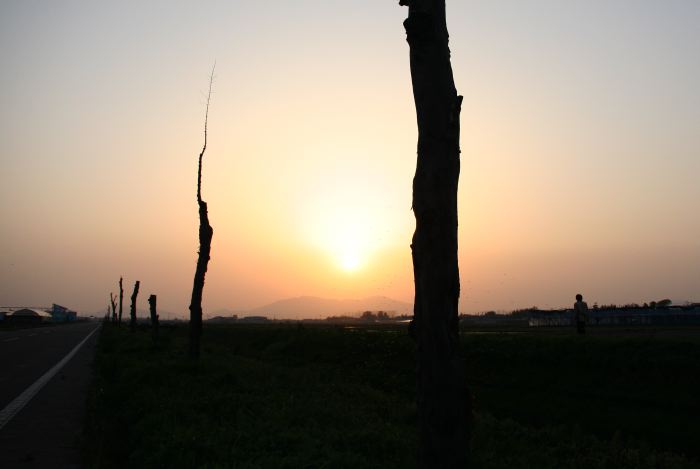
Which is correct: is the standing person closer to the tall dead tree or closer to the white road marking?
the white road marking

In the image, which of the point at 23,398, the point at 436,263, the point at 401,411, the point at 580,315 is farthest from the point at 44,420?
the point at 580,315

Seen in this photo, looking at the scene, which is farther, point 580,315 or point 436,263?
point 580,315

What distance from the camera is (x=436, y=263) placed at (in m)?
5.71

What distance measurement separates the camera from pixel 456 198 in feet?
19.5

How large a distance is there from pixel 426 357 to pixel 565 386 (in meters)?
15.7

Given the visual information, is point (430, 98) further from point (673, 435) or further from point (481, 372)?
A: point (481, 372)

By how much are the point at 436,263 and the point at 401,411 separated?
8.73m

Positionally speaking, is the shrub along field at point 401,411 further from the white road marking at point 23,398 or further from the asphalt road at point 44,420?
the white road marking at point 23,398

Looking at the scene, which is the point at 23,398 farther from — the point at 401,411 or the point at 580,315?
the point at 580,315

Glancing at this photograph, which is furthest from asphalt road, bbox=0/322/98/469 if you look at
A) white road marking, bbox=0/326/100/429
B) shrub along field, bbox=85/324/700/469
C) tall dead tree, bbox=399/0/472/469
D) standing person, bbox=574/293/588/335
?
standing person, bbox=574/293/588/335

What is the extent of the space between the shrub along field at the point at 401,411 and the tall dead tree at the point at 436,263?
2.52 m

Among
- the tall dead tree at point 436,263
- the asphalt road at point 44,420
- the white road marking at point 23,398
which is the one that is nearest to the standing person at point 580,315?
the asphalt road at point 44,420

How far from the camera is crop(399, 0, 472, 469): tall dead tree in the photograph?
18.6 ft

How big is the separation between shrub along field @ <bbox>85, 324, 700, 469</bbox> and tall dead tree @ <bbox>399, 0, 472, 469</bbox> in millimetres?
2515
